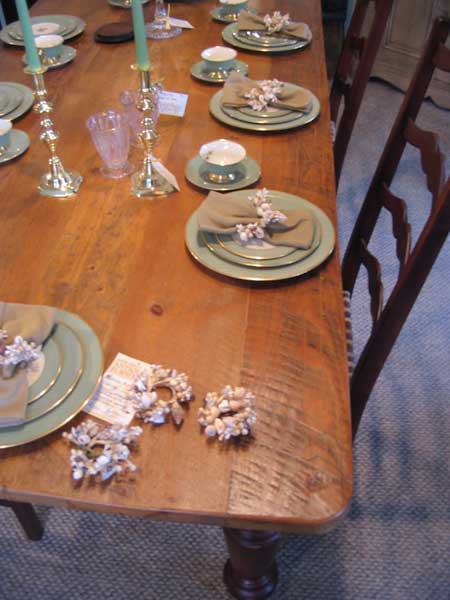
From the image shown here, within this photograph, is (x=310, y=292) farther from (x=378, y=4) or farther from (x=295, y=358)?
(x=378, y=4)

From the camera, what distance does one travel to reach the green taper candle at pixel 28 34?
937 mm

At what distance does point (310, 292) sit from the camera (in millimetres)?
873

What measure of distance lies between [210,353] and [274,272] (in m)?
0.18

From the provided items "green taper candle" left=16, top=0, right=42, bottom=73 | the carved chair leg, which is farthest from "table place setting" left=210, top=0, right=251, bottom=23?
the carved chair leg

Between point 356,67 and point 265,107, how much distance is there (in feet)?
1.51

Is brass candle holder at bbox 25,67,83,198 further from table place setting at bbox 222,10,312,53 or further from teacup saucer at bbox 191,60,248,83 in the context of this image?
table place setting at bbox 222,10,312,53

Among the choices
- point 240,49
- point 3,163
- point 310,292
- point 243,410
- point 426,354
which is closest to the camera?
point 243,410

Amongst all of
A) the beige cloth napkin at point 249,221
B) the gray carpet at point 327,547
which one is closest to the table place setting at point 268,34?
the beige cloth napkin at point 249,221

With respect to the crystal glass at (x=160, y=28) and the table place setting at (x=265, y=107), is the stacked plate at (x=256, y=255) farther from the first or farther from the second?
the crystal glass at (x=160, y=28)

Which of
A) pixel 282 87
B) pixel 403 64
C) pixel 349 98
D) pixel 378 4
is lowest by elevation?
pixel 403 64

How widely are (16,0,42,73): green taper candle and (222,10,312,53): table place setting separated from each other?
79 centimetres

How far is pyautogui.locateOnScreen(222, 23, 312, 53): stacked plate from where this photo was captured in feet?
5.21

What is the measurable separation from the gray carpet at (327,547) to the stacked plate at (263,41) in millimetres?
1049

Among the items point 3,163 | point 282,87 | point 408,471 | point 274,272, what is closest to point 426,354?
point 408,471
